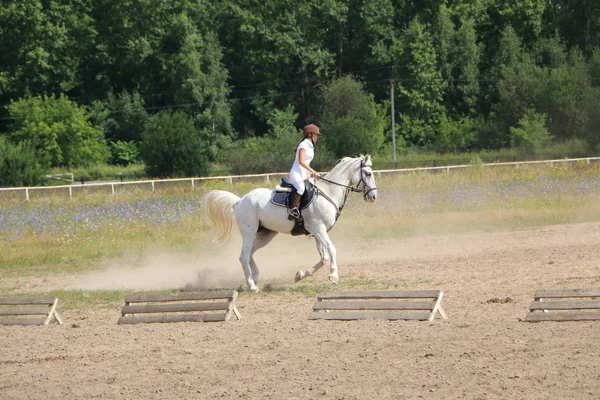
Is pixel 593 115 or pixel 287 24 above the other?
pixel 287 24

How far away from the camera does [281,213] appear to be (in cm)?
1733

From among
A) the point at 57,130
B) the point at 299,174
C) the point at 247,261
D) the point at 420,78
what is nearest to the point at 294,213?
the point at 299,174

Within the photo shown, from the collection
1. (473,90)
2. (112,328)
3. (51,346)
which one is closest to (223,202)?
(112,328)

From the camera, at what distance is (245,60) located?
78812mm

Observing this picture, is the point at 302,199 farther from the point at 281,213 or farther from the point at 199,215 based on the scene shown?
the point at 199,215

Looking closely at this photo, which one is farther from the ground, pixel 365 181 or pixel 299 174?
pixel 299 174

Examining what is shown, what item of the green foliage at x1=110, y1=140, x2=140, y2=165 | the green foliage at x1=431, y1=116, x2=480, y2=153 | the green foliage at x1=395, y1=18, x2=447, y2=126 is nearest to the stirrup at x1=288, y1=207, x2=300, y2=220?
the green foliage at x1=431, y1=116, x2=480, y2=153

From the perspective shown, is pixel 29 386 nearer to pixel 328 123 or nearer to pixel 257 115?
pixel 328 123

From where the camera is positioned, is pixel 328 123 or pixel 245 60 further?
pixel 245 60

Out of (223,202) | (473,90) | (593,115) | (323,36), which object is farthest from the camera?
(323,36)

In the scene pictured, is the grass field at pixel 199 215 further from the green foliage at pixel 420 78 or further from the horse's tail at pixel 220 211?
the green foliage at pixel 420 78

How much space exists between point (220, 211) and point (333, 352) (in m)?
6.86

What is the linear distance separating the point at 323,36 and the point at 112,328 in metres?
68.1

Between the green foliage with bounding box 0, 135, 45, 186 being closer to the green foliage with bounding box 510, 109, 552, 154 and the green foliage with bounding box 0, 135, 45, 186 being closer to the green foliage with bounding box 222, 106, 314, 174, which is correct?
the green foliage with bounding box 222, 106, 314, 174
